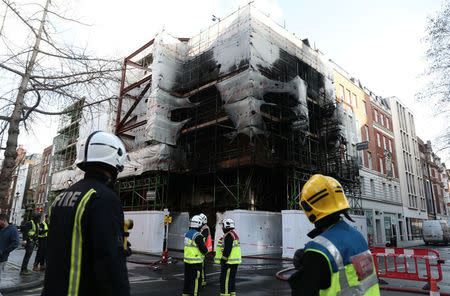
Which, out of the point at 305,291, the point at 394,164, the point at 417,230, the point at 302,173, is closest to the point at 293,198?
the point at 302,173

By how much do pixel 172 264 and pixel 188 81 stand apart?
48.1 feet

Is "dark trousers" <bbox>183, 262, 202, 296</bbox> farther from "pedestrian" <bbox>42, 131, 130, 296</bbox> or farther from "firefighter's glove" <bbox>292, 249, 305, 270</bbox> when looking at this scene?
"firefighter's glove" <bbox>292, 249, 305, 270</bbox>

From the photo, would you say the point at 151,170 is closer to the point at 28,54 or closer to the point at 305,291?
the point at 28,54

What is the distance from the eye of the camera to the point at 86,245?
67.5 inches

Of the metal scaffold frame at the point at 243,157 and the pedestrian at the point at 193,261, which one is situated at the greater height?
the metal scaffold frame at the point at 243,157

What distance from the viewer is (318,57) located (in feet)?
85.5

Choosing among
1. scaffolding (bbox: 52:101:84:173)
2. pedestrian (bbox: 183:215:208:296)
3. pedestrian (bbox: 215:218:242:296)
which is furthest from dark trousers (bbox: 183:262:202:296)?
scaffolding (bbox: 52:101:84:173)

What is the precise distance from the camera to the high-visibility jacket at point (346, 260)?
1636mm

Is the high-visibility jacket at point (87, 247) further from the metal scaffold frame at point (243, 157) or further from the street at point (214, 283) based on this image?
the metal scaffold frame at point (243, 157)

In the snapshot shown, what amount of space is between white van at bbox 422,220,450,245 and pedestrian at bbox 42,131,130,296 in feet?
106

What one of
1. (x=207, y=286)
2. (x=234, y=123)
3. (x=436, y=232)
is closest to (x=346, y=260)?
(x=207, y=286)

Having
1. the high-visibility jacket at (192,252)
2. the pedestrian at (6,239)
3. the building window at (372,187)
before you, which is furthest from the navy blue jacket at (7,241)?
the building window at (372,187)

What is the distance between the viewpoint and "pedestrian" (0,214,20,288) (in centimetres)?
591

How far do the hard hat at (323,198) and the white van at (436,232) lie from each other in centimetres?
3147
